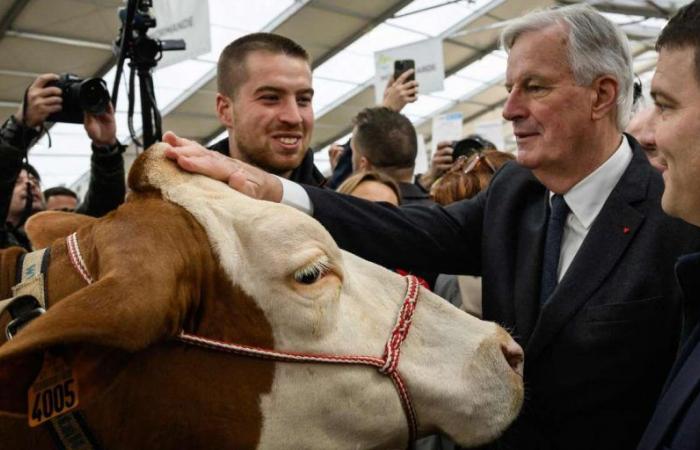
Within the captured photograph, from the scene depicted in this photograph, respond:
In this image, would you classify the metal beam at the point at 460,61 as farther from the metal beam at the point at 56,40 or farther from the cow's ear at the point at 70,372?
the cow's ear at the point at 70,372

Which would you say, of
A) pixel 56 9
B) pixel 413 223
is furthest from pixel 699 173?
pixel 56 9

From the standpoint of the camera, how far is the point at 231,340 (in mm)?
1552

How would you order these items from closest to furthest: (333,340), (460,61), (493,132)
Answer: (333,340) → (493,132) → (460,61)

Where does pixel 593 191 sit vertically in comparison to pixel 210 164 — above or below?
below

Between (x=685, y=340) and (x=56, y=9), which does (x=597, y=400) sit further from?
(x=56, y=9)

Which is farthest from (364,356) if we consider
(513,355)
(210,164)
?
(210,164)

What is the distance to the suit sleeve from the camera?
231cm

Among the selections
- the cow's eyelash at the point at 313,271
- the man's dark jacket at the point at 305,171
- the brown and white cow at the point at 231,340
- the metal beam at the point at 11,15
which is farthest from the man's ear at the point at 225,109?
the metal beam at the point at 11,15

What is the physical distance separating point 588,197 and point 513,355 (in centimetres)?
65

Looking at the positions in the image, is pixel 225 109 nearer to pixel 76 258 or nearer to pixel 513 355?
pixel 76 258

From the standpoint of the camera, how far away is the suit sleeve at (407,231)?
7.59 feet

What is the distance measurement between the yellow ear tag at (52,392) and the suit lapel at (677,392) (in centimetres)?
141

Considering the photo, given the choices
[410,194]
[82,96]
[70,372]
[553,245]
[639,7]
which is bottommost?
[639,7]

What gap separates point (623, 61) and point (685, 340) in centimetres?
103
